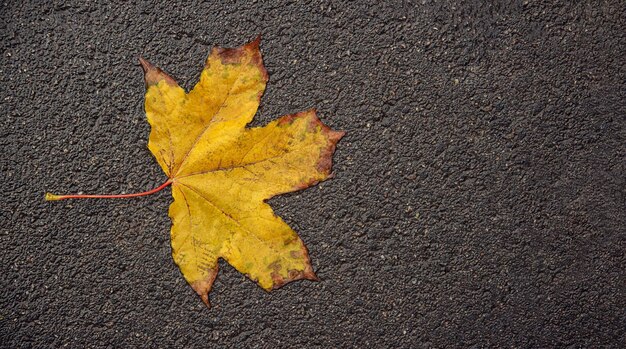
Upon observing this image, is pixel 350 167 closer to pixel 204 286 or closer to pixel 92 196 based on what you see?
pixel 204 286

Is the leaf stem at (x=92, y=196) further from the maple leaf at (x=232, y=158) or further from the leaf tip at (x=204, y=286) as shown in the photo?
the leaf tip at (x=204, y=286)

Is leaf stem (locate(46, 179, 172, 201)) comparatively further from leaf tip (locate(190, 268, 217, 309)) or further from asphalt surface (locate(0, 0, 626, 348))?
leaf tip (locate(190, 268, 217, 309))

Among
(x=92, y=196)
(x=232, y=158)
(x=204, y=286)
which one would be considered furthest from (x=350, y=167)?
(x=92, y=196)

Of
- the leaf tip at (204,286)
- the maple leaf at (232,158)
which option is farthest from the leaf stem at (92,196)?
the leaf tip at (204,286)

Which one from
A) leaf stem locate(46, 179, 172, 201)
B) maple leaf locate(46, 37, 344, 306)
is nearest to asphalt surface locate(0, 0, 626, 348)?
leaf stem locate(46, 179, 172, 201)

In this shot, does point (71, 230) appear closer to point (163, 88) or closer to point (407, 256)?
point (163, 88)

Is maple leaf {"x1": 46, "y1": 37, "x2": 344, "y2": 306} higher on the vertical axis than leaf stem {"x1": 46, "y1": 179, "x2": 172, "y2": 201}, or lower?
higher
